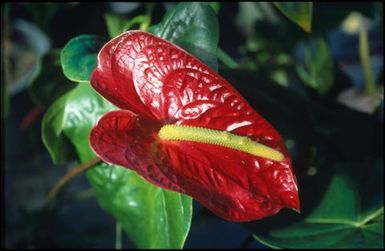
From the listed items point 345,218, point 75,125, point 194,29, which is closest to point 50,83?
point 75,125

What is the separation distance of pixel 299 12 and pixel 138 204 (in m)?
0.27

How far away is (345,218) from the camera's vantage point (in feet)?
2.21

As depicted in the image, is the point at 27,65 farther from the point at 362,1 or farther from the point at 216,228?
the point at 362,1

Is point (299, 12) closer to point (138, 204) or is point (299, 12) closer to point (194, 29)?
point (194, 29)

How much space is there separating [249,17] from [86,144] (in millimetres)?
1208

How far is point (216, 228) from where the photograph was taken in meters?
1.12

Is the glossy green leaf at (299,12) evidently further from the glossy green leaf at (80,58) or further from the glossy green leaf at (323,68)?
the glossy green leaf at (323,68)

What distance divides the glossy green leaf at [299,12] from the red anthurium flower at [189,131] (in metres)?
0.20

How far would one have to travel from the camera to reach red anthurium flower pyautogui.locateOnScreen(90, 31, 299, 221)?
1.39 feet

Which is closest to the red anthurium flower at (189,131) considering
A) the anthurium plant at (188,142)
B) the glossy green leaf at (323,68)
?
the anthurium plant at (188,142)

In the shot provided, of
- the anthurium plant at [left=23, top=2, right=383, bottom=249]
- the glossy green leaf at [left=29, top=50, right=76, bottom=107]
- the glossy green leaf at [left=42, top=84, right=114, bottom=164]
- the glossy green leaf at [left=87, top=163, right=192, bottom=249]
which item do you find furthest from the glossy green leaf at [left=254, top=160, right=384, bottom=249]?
the glossy green leaf at [left=29, top=50, right=76, bottom=107]

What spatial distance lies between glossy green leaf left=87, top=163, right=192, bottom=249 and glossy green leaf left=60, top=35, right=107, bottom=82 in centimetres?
13

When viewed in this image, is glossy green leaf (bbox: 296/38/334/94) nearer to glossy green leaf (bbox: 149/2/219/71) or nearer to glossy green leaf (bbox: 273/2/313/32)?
glossy green leaf (bbox: 273/2/313/32)

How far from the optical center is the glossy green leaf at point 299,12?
0.61 m
